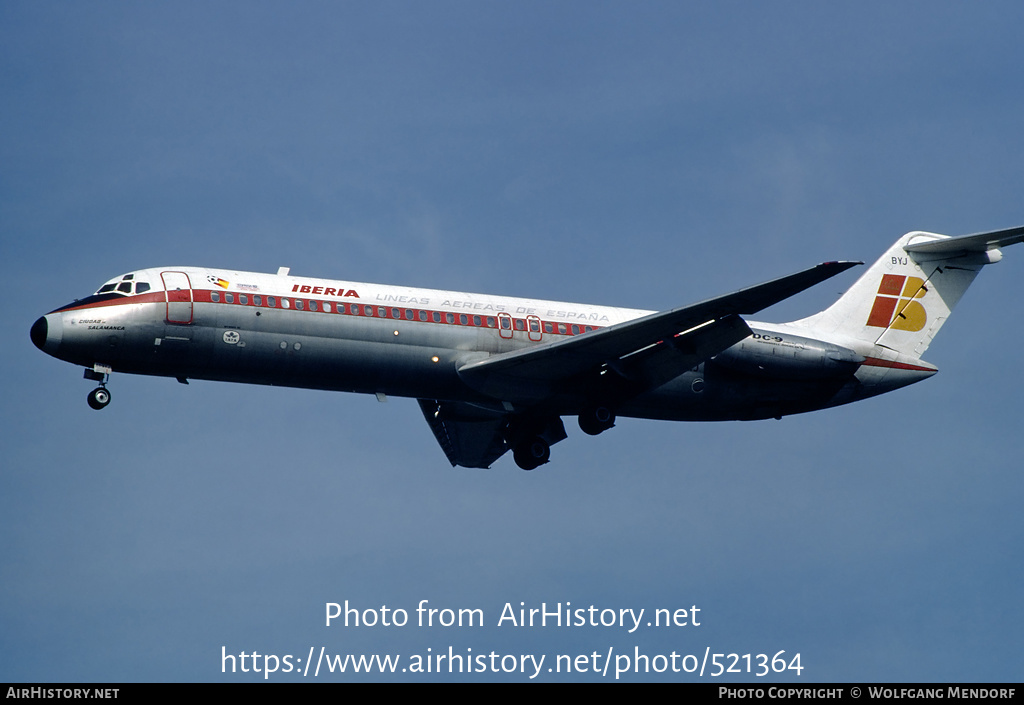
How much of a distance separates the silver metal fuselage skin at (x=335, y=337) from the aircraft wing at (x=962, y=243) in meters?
5.71

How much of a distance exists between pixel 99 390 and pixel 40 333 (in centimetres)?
191

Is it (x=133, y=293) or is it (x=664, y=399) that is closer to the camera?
(x=133, y=293)

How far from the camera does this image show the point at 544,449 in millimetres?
36406

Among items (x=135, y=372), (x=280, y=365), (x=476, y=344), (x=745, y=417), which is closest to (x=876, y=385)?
(x=745, y=417)

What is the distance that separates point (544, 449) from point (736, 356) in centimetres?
583

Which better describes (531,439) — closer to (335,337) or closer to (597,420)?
(597,420)

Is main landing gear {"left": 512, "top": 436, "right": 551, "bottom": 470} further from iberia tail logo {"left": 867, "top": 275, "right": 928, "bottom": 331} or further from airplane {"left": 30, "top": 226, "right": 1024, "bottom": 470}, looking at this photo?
iberia tail logo {"left": 867, "top": 275, "right": 928, "bottom": 331}

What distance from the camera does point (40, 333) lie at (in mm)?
30906

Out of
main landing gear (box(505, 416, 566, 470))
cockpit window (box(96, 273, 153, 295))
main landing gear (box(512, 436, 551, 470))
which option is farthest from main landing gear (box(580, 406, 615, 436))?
cockpit window (box(96, 273, 153, 295))

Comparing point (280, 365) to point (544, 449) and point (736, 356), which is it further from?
point (736, 356)

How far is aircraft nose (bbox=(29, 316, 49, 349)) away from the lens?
30.9 meters

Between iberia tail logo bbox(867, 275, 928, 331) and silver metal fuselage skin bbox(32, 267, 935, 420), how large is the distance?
362 cm
